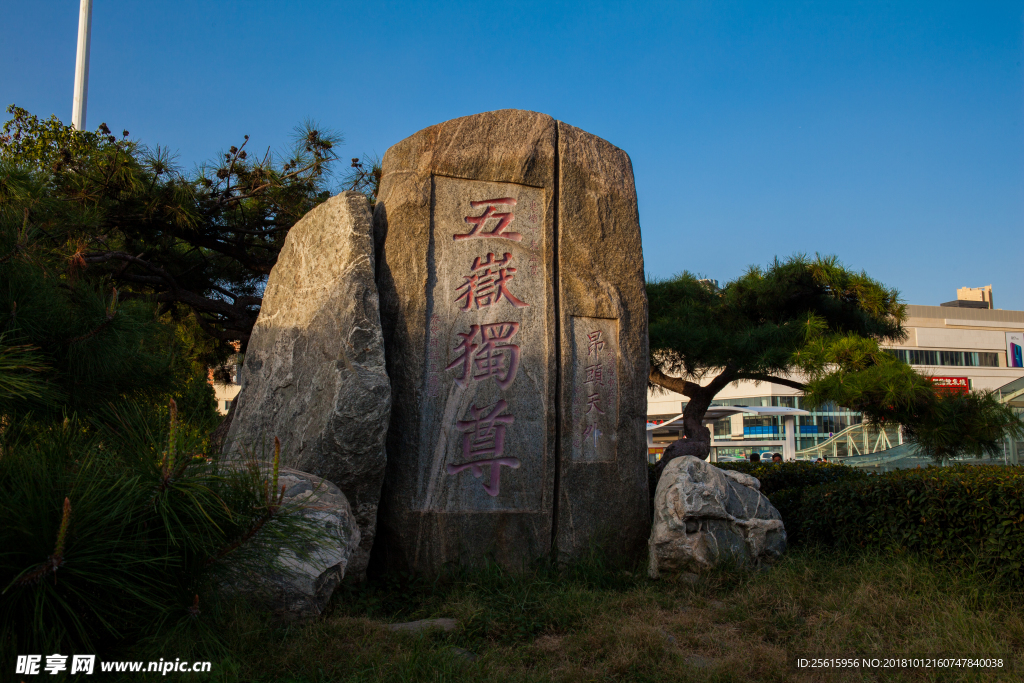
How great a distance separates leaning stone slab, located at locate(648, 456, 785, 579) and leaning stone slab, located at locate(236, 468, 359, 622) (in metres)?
1.73

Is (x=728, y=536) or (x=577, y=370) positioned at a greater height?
(x=577, y=370)

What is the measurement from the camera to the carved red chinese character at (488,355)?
4191mm

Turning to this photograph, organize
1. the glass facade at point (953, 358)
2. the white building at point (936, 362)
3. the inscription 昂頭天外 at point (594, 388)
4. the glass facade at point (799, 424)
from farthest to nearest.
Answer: the glass facade at point (953, 358) < the white building at point (936, 362) < the glass facade at point (799, 424) < the inscription 昂頭天外 at point (594, 388)

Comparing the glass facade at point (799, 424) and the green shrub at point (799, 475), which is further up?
the glass facade at point (799, 424)

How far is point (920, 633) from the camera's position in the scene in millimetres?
2896

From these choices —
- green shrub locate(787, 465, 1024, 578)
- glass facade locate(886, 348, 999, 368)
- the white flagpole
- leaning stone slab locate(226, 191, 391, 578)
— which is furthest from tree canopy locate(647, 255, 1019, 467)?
glass facade locate(886, 348, 999, 368)

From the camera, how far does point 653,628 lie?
298cm

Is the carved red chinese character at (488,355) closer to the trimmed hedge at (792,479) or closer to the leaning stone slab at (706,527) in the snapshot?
the leaning stone slab at (706,527)

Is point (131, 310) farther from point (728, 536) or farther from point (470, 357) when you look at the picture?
point (728, 536)

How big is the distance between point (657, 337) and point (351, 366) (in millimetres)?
4073

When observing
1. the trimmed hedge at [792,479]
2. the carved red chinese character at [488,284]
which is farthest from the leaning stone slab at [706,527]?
the carved red chinese character at [488,284]

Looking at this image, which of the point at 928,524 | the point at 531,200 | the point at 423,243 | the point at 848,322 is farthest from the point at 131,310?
the point at 848,322

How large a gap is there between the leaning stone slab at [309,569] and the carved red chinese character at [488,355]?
1.19 m

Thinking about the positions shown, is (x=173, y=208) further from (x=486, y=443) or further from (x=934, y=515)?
(x=934, y=515)
